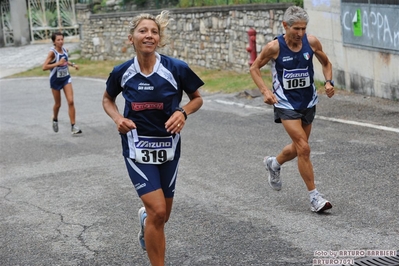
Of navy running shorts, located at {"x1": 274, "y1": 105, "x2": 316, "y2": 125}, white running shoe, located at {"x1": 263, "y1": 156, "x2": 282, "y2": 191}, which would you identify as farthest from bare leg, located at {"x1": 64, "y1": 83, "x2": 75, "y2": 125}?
navy running shorts, located at {"x1": 274, "y1": 105, "x2": 316, "y2": 125}

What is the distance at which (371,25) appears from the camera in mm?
14656

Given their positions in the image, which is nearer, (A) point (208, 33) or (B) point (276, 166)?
(B) point (276, 166)

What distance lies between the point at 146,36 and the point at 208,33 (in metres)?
17.2

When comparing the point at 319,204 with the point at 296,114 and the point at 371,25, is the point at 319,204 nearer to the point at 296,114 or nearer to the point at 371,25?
the point at 296,114

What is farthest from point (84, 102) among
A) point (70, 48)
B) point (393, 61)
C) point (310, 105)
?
point (70, 48)

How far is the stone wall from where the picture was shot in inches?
751

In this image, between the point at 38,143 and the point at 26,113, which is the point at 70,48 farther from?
the point at 38,143

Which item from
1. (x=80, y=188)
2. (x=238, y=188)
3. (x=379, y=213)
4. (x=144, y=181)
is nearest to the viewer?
(x=144, y=181)

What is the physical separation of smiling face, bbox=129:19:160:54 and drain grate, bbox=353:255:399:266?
6.95 feet

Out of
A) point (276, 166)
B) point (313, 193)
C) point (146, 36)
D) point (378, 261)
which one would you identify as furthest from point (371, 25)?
point (146, 36)

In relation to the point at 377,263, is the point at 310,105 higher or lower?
higher

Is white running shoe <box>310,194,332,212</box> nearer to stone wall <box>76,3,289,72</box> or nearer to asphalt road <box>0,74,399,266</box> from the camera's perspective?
asphalt road <box>0,74,399,266</box>

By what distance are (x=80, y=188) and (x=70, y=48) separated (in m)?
23.7

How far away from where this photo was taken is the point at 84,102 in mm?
18484
